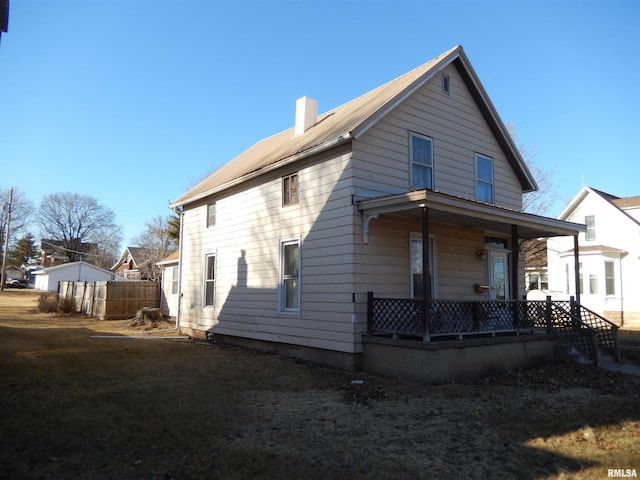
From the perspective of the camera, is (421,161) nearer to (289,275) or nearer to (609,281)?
A: (289,275)

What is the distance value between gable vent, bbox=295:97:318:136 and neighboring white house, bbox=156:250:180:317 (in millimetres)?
11514

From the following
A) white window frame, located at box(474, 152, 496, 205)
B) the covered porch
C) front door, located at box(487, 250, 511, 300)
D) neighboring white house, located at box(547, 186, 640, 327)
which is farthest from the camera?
neighboring white house, located at box(547, 186, 640, 327)

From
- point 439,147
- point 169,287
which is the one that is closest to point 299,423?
point 439,147

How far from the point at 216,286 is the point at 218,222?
2.12m

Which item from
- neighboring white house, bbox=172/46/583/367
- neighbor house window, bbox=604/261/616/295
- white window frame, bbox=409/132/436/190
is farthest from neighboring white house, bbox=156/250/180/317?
neighbor house window, bbox=604/261/616/295

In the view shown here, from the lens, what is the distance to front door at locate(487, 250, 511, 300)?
45.0ft

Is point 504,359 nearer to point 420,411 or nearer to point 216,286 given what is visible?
point 420,411

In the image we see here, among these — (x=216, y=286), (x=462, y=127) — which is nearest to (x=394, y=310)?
(x=462, y=127)

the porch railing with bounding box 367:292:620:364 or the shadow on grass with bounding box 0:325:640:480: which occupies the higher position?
the porch railing with bounding box 367:292:620:364

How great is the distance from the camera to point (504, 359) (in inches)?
410

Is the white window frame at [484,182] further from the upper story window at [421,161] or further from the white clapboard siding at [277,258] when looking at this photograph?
the white clapboard siding at [277,258]

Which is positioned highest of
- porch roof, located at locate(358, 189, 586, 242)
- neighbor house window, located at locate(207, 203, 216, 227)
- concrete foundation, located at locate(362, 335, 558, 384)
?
neighbor house window, located at locate(207, 203, 216, 227)

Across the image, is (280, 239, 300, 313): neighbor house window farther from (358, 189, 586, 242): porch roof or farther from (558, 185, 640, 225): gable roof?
(558, 185, 640, 225): gable roof

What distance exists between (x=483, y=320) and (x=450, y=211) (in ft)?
9.17
